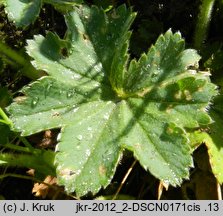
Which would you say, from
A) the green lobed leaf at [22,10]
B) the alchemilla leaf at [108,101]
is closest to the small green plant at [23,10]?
the green lobed leaf at [22,10]

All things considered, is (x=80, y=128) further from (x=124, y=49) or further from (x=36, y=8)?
(x=36, y=8)

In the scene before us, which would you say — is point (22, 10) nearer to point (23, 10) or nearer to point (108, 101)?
point (23, 10)

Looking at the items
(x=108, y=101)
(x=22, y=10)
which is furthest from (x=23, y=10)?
(x=108, y=101)

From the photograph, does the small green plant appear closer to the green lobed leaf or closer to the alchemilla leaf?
the green lobed leaf

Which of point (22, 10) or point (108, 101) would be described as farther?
point (108, 101)

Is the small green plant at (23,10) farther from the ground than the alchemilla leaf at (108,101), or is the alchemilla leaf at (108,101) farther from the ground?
the small green plant at (23,10)

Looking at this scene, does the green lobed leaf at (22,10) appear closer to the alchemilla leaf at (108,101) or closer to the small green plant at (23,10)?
the small green plant at (23,10)
